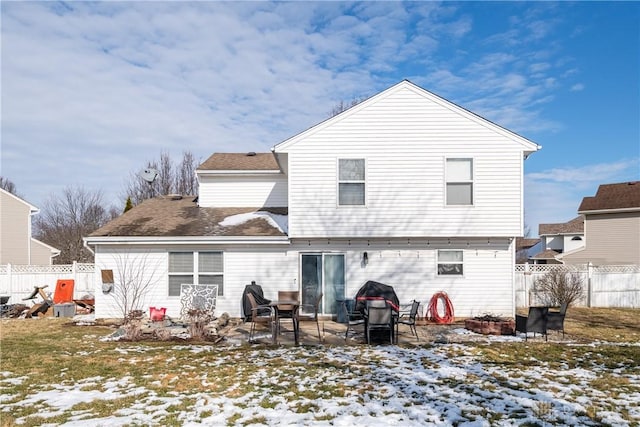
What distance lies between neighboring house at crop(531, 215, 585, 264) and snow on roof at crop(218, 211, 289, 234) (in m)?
31.2

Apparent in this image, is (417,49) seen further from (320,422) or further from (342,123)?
(320,422)

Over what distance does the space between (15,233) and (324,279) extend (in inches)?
759

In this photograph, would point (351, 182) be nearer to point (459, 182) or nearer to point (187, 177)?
point (459, 182)

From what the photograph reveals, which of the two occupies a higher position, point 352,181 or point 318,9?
point 318,9

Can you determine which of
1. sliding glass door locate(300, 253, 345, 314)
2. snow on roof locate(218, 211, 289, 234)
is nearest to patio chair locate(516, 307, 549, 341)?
sliding glass door locate(300, 253, 345, 314)

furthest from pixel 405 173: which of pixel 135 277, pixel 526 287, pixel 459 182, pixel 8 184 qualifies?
pixel 8 184

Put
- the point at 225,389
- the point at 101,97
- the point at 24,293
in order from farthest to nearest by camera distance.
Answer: the point at 101,97, the point at 24,293, the point at 225,389

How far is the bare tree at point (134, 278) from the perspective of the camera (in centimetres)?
1282

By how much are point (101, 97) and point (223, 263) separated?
11.3 m

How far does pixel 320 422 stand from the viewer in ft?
15.8

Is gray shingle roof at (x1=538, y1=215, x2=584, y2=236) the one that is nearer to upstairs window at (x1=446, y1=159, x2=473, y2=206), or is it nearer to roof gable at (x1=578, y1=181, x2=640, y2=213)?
roof gable at (x1=578, y1=181, x2=640, y2=213)

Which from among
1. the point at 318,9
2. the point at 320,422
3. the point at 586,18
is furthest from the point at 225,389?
the point at 586,18

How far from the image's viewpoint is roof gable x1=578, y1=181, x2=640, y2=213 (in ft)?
75.6

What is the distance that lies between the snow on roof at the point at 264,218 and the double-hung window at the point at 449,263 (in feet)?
15.9
